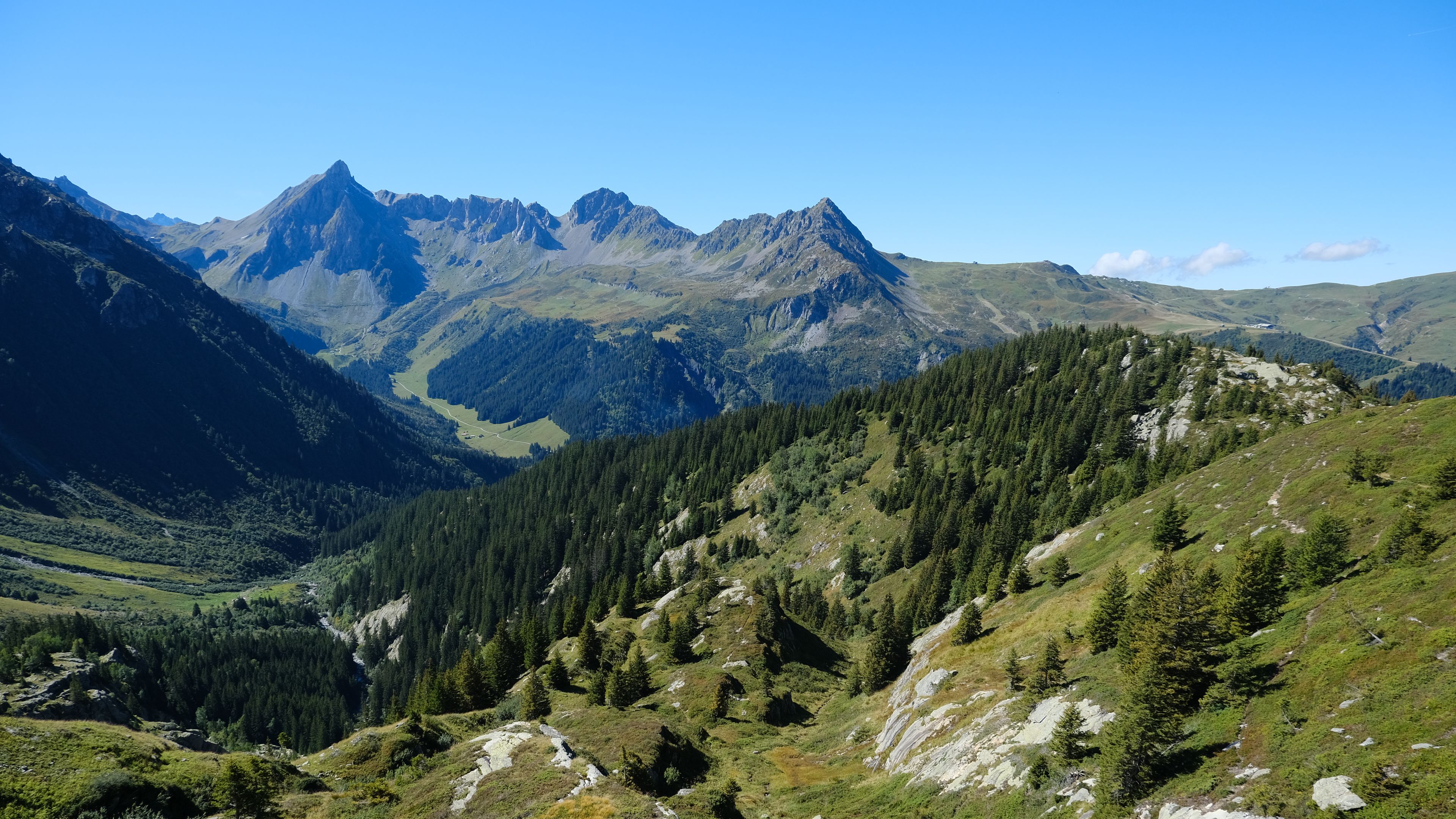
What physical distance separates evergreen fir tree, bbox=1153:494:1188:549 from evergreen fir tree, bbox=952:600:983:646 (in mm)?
16331

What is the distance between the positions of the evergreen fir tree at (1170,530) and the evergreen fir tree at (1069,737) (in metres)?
30.8

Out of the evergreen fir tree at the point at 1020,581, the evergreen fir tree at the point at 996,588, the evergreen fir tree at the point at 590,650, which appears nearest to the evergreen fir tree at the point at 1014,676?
the evergreen fir tree at the point at 1020,581

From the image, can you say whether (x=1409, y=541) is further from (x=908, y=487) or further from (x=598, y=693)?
(x=908, y=487)

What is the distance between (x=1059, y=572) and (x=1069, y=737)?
34.3 metres

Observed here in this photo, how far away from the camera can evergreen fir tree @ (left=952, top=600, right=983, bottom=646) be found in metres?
52.9

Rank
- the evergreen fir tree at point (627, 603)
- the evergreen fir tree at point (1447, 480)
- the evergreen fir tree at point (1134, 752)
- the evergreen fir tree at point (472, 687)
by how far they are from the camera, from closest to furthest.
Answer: the evergreen fir tree at point (1134, 752) → the evergreen fir tree at point (1447, 480) → the evergreen fir tree at point (472, 687) → the evergreen fir tree at point (627, 603)

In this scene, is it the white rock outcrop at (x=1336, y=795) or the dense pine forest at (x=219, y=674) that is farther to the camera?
the dense pine forest at (x=219, y=674)

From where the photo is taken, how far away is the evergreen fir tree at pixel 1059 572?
58.0m

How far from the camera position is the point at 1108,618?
3853cm

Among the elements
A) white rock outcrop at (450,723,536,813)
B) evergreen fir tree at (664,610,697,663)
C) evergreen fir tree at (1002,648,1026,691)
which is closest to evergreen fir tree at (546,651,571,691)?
evergreen fir tree at (664,610,697,663)

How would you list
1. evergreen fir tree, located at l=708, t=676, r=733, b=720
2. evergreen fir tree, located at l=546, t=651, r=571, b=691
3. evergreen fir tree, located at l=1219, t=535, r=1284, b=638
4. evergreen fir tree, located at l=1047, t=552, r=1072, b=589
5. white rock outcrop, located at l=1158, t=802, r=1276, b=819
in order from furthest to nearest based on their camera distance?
evergreen fir tree, located at l=546, t=651, r=571, b=691 → evergreen fir tree, located at l=1047, t=552, r=1072, b=589 → evergreen fir tree, located at l=708, t=676, r=733, b=720 → evergreen fir tree, located at l=1219, t=535, r=1284, b=638 → white rock outcrop, located at l=1158, t=802, r=1276, b=819

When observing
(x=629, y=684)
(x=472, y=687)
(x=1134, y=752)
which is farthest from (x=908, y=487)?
(x=1134, y=752)

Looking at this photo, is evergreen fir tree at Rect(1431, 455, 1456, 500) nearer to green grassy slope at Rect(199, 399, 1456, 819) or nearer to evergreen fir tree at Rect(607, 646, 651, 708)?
green grassy slope at Rect(199, 399, 1456, 819)

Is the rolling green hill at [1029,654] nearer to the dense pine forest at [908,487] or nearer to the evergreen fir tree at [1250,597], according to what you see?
the evergreen fir tree at [1250,597]
